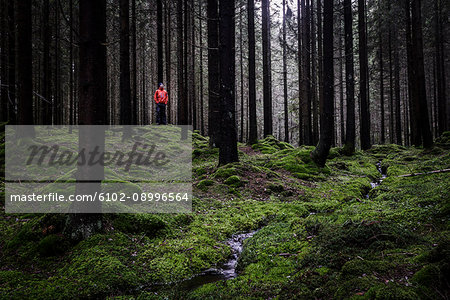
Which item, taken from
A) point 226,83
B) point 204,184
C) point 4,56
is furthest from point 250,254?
point 4,56

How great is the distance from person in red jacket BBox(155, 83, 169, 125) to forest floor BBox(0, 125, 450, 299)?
1131 centimetres

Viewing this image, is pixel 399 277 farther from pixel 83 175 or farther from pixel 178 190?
pixel 178 190

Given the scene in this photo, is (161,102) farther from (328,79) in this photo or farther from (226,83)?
(328,79)

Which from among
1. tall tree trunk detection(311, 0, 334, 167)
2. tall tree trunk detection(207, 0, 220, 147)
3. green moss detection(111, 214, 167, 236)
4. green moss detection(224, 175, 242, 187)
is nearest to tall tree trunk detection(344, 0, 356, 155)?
tall tree trunk detection(311, 0, 334, 167)

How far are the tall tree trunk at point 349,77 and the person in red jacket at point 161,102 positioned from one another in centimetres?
1049

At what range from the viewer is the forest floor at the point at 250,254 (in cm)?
236

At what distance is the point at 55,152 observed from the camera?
9.16m

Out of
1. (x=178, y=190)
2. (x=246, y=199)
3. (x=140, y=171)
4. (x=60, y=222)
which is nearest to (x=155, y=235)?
(x=60, y=222)

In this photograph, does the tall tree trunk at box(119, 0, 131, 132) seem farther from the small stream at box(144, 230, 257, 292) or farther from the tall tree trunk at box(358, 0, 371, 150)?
the tall tree trunk at box(358, 0, 371, 150)

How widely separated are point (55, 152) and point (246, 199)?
698cm

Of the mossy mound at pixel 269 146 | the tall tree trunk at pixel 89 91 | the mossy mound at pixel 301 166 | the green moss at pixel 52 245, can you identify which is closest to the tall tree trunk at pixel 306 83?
the mossy mound at pixel 269 146

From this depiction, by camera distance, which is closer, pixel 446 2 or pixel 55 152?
pixel 55 152

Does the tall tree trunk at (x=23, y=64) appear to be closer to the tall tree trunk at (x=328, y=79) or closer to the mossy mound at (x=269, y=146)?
the tall tree trunk at (x=328, y=79)

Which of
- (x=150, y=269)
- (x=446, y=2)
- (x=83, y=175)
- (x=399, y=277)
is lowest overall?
(x=150, y=269)
